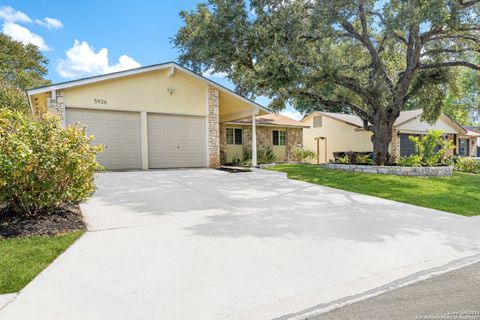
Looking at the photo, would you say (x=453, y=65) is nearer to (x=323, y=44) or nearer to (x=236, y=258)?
(x=323, y=44)

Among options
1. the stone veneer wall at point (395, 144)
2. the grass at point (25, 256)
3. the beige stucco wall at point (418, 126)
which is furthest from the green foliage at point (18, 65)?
the beige stucco wall at point (418, 126)

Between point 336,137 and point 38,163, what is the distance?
847 inches

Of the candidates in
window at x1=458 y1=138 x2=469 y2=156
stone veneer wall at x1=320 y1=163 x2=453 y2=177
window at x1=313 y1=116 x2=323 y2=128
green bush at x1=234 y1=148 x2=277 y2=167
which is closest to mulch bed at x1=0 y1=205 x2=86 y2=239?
stone veneer wall at x1=320 y1=163 x2=453 y2=177

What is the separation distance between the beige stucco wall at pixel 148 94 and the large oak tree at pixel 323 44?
141cm

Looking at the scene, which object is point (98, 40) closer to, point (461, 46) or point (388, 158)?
point (388, 158)

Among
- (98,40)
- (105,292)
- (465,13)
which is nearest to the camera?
(105,292)

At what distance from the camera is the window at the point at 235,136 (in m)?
19.6

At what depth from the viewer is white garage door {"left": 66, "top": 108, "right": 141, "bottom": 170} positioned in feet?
39.2

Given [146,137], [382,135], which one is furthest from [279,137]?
[146,137]

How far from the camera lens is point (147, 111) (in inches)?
506

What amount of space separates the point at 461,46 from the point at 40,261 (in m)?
18.7

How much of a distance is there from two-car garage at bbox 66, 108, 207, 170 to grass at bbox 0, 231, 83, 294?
829 cm

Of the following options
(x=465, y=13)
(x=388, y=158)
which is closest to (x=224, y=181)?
(x=388, y=158)

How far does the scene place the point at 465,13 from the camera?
11812 millimetres
